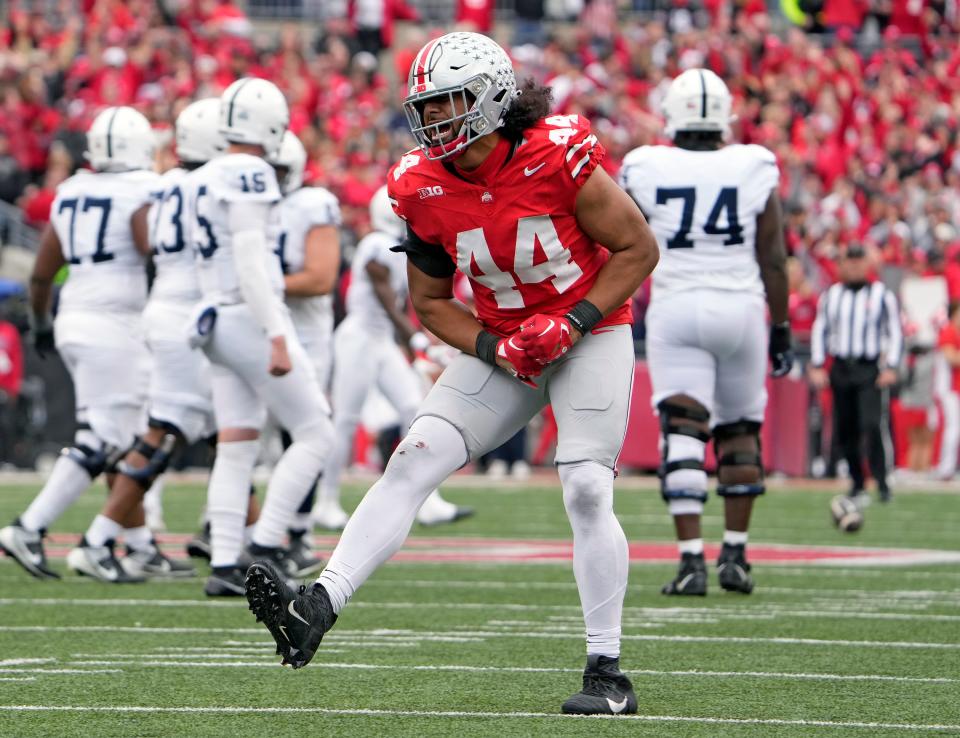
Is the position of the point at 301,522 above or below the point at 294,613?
below

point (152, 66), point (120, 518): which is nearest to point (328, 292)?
point (120, 518)

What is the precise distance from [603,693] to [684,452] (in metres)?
3.15

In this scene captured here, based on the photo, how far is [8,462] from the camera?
17719 mm

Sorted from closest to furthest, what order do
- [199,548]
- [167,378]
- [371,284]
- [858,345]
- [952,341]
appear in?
[167,378], [199,548], [371,284], [858,345], [952,341]

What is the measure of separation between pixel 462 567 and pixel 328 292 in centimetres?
145

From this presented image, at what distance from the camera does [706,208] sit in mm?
8023

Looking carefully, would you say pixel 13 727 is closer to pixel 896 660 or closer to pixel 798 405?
pixel 896 660

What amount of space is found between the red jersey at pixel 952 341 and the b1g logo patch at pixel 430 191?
41.6ft

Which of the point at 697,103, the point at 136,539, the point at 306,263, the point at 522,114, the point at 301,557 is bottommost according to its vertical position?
the point at 301,557

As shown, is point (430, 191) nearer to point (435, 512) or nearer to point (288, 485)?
point (288, 485)

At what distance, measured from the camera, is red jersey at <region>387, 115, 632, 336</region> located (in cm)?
516

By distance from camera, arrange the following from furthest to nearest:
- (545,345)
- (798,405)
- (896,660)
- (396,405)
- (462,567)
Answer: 1. (798,405)
2. (396,405)
3. (462,567)
4. (896,660)
5. (545,345)

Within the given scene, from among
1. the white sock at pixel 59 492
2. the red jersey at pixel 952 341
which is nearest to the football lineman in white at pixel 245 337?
the white sock at pixel 59 492

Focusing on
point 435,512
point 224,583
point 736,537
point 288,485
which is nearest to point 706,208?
point 736,537
